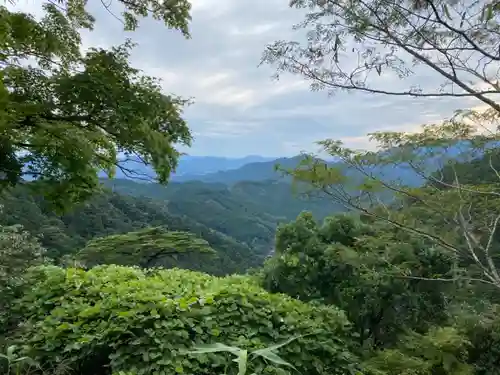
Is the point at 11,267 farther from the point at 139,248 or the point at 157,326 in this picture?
the point at 139,248

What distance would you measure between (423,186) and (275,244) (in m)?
2.30

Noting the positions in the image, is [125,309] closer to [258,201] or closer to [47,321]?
[47,321]

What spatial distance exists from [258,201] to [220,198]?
962 inches

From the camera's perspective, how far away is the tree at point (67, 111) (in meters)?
2.92

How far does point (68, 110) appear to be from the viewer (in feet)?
10.1

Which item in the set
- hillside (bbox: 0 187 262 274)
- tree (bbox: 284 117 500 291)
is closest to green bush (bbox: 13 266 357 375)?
tree (bbox: 284 117 500 291)

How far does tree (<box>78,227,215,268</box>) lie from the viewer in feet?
41.7

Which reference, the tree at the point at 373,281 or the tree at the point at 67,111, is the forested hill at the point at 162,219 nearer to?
the tree at the point at 67,111

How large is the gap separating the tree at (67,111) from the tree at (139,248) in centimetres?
978

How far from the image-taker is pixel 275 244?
6566mm

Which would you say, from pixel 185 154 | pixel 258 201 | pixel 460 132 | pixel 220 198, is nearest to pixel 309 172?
pixel 460 132

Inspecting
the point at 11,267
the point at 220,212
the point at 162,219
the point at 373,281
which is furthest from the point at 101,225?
the point at 220,212

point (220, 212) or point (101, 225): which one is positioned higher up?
point (101, 225)

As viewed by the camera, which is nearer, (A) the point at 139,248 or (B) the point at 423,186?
(B) the point at 423,186
